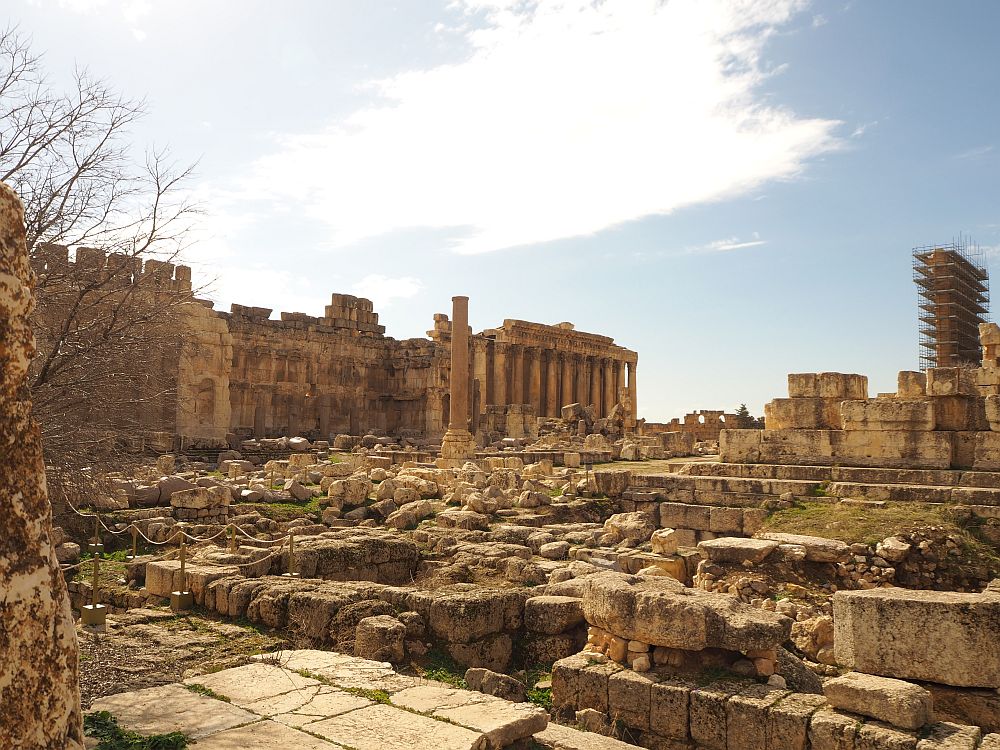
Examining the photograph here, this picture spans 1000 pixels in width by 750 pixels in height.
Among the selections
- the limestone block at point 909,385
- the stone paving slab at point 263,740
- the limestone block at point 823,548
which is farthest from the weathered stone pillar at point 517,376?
the stone paving slab at point 263,740

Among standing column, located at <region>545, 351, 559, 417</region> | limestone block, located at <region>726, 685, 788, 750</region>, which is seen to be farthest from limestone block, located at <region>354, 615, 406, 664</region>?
standing column, located at <region>545, 351, 559, 417</region>

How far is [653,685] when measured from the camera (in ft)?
19.2

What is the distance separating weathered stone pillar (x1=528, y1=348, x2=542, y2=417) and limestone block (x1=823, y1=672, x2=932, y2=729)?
1573 inches

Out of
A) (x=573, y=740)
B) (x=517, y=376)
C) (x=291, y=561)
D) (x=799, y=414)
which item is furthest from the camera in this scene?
(x=517, y=376)

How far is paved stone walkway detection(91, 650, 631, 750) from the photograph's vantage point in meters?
4.20

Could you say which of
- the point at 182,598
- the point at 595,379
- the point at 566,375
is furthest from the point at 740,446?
the point at 595,379

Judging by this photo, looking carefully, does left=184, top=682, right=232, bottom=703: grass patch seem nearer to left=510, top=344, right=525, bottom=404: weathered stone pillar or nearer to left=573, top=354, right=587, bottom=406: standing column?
left=510, top=344, right=525, bottom=404: weathered stone pillar

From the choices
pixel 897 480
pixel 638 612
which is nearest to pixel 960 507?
pixel 897 480

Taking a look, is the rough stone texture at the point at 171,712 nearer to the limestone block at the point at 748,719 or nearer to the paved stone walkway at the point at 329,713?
the paved stone walkway at the point at 329,713

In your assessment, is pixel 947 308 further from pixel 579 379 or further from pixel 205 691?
pixel 205 691

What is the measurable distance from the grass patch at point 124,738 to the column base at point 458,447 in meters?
18.0

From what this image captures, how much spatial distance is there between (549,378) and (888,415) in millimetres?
33832

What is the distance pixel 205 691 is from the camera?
4.95 m

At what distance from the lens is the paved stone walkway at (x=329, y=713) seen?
13.8ft
